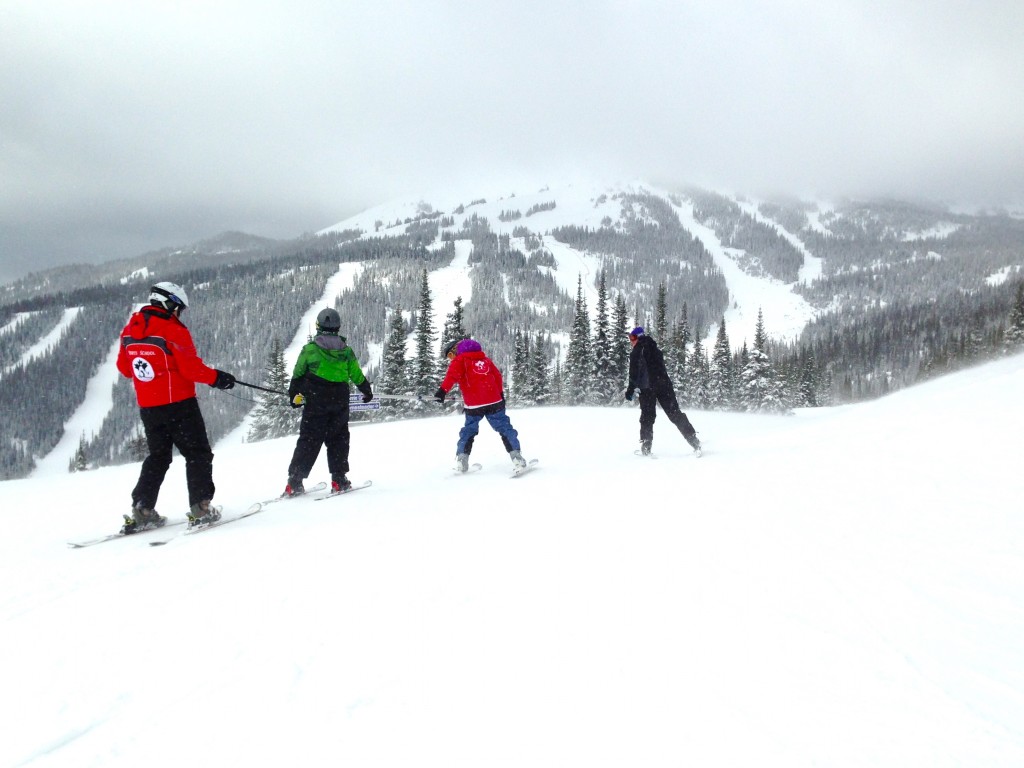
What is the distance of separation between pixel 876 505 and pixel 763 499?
33.0 inches

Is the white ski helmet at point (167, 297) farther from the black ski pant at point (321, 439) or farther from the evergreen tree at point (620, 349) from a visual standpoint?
the evergreen tree at point (620, 349)

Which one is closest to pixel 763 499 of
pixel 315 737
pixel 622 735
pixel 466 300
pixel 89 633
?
pixel 622 735

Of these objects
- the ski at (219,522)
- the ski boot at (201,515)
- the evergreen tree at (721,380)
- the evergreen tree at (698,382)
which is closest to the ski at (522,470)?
the ski at (219,522)

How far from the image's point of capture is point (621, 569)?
10.8ft

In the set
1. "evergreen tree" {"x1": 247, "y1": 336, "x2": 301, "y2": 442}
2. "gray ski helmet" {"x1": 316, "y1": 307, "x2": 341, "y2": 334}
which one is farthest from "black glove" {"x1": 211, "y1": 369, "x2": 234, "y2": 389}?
"evergreen tree" {"x1": 247, "y1": 336, "x2": 301, "y2": 442}

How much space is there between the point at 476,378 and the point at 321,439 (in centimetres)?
246

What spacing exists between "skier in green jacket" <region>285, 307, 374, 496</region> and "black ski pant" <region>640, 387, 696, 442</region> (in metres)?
4.72

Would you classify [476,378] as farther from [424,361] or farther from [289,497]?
[424,361]

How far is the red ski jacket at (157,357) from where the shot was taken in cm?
504

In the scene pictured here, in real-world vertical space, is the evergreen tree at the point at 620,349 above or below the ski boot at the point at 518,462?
above

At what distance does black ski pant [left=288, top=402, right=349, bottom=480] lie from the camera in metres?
6.76

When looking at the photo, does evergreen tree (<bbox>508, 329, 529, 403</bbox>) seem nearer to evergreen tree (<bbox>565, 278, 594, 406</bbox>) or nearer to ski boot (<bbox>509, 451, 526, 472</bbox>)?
evergreen tree (<bbox>565, 278, 594, 406</bbox>)

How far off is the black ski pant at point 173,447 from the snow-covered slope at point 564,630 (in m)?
0.46

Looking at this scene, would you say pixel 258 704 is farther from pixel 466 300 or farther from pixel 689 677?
pixel 466 300
